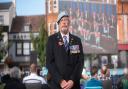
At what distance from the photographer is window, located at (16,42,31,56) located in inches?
2222

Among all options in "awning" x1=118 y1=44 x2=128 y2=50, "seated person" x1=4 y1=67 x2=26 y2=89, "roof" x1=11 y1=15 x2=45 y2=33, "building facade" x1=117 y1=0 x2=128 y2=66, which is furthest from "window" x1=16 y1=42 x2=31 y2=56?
"seated person" x1=4 y1=67 x2=26 y2=89

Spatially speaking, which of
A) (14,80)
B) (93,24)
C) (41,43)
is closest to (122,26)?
(93,24)

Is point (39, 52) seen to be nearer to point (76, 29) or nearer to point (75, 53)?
point (76, 29)

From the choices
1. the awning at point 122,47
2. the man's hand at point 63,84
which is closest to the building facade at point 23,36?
the awning at point 122,47

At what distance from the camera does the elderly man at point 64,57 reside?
4.62 metres

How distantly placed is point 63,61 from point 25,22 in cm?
5264

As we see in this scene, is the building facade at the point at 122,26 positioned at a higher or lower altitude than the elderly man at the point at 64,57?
higher

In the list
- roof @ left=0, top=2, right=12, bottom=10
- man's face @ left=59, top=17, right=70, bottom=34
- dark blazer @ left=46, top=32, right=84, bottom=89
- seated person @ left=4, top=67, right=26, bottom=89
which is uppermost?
roof @ left=0, top=2, right=12, bottom=10

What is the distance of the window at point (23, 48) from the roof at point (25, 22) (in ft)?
5.37

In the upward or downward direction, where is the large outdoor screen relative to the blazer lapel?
upward

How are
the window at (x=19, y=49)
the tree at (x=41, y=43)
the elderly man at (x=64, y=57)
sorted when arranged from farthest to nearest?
the window at (x=19, y=49), the tree at (x=41, y=43), the elderly man at (x=64, y=57)

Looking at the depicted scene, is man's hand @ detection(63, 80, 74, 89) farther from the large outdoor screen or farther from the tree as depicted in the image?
the large outdoor screen

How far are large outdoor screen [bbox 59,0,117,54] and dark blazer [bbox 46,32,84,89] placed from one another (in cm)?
4462

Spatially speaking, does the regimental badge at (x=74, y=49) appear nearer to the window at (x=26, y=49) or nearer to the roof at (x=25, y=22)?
the roof at (x=25, y=22)
